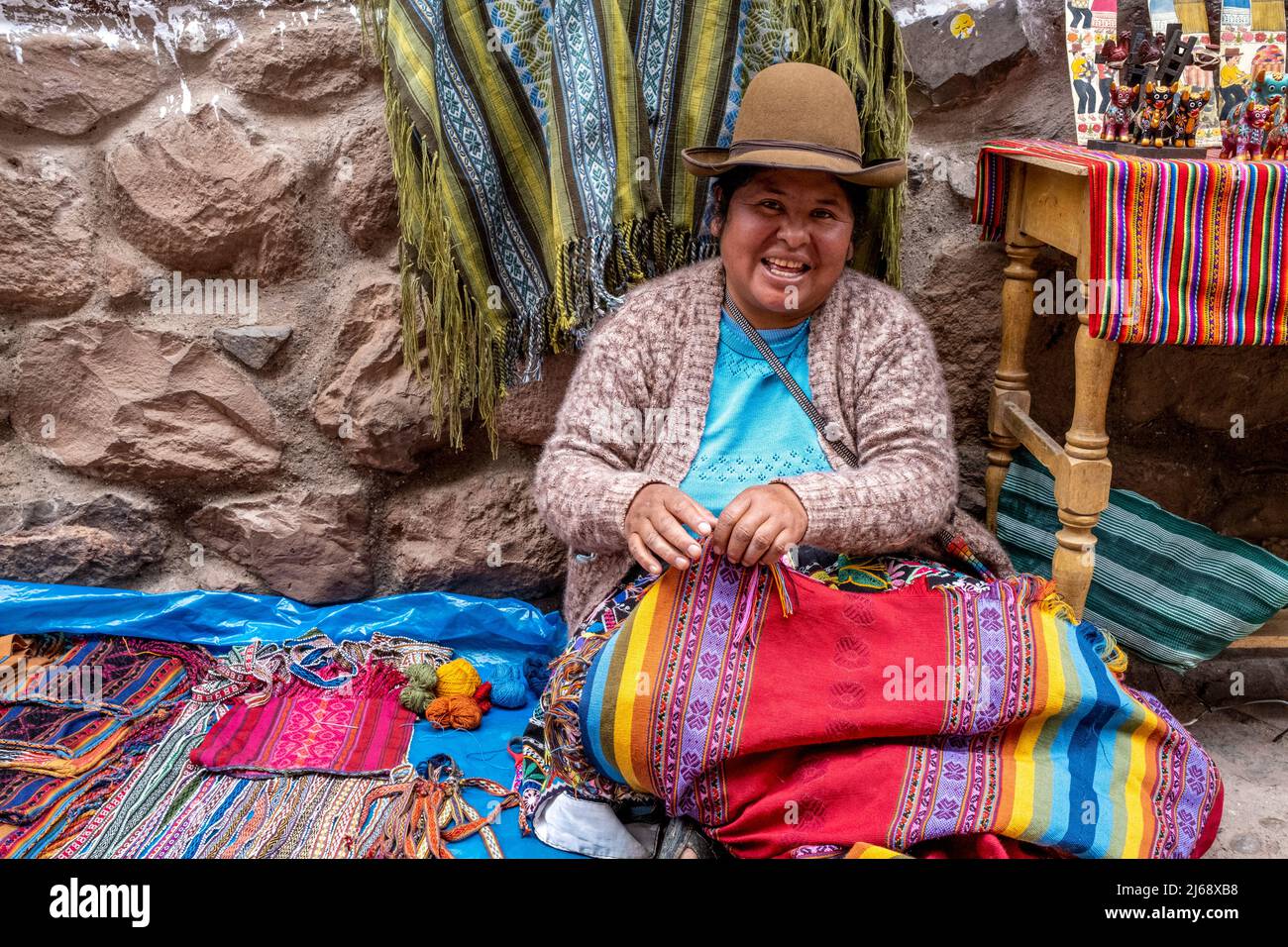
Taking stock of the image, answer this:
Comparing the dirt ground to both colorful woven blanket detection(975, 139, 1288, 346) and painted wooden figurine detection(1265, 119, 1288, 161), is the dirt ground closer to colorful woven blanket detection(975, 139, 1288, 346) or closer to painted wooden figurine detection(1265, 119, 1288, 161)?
colorful woven blanket detection(975, 139, 1288, 346)

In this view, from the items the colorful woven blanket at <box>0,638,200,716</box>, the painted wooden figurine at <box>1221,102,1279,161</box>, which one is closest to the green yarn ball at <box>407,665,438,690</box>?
the colorful woven blanket at <box>0,638,200,716</box>

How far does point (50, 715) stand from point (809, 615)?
4.04 ft

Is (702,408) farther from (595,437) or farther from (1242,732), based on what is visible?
(1242,732)

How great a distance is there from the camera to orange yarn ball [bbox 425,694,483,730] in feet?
5.89

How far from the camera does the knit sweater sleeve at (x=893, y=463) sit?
1497 millimetres

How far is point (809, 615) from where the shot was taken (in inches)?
56.4

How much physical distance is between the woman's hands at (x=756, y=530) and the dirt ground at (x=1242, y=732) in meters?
0.79

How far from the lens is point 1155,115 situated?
168cm

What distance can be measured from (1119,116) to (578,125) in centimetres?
86

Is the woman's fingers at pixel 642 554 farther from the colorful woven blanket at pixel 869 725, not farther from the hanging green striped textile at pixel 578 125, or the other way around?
the hanging green striped textile at pixel 578 125

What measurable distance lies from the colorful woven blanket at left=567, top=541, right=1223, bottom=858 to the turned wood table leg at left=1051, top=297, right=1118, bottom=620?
246 millimetres

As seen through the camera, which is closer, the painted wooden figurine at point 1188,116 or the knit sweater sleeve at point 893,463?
the knit sweater sleeve at point 893,463

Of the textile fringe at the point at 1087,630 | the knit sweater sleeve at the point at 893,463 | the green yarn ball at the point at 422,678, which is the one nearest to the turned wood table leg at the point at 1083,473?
the textile fringe at the point at 1087,630

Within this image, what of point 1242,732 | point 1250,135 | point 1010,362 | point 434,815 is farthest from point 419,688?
point 1250,135
